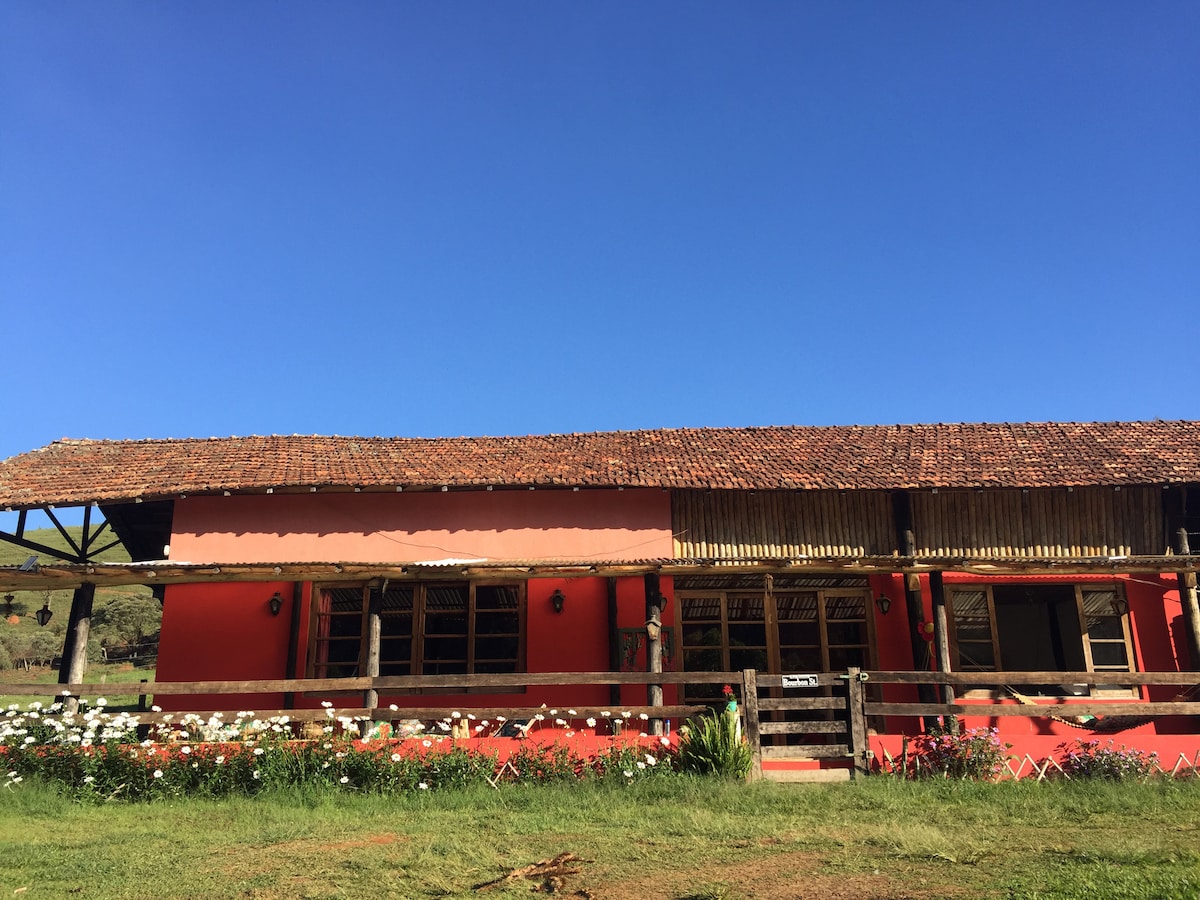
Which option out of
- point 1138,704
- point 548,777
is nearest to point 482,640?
point 548,777

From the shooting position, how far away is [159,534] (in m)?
15.2

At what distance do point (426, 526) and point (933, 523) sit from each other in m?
7.80

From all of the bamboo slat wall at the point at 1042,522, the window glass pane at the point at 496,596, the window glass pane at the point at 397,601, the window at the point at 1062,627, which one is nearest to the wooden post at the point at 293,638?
the window glass pane at the point at 397,601

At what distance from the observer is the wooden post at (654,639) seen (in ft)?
37.0

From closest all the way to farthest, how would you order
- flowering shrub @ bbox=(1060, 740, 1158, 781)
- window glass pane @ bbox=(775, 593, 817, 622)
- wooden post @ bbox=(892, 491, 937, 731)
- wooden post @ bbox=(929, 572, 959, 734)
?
flowering shrub @ bbox=(1060, 740, 1158, 781) < wooden post @ bbox=(929, 572, 959, 734) < wooden post @ bbox=(892, 491, 937, 731) < window glass pane @ bbox=(775, 593, 817, 622)

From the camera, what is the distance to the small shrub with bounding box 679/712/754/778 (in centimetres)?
959

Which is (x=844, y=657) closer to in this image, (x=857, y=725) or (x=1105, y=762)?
(x=857, y=725)

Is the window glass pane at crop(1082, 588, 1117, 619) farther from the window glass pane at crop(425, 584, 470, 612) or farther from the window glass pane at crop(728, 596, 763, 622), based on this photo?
the window glass pane at crop(425, 584, 470, 612)

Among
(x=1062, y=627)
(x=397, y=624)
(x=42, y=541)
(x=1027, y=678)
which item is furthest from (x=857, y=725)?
(x=42, y=541)

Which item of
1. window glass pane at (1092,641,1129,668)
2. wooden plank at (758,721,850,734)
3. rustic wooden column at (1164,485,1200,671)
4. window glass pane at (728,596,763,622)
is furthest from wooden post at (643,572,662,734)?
rustic wooden column at (1164,485,1200,671)

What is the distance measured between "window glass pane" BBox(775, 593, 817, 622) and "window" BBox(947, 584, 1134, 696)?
2.07 meters

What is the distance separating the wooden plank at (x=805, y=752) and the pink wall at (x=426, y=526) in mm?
4256

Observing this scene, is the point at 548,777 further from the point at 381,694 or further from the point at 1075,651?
the point at 1075,651

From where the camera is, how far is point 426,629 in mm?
13961
